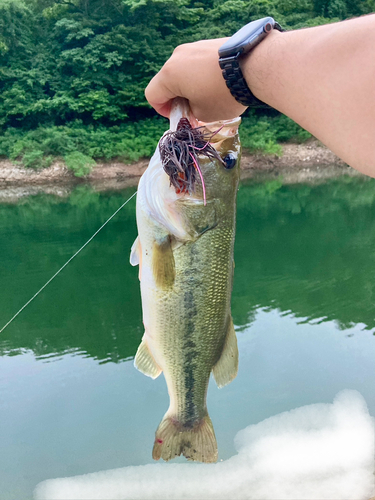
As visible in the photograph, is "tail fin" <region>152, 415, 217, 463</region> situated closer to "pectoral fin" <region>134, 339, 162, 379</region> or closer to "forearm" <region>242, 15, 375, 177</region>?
"pectoral fin" <region>134, 339, 162, 379</region>

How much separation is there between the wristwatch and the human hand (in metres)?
0.04

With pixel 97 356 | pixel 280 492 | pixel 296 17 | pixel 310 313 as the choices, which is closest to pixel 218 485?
pixel 280 492

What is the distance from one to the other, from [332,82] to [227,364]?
4.46 feet

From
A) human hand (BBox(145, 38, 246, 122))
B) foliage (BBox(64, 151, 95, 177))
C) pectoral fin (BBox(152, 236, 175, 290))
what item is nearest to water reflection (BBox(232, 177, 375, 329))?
pectoral fin (BBox(152, 236, 175, 290))

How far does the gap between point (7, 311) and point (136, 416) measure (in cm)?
398

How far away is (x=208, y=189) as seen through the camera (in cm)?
159

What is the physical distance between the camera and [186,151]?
142cm

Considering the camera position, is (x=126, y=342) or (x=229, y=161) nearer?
(x=229, y=161)

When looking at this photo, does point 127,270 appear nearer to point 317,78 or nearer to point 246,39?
point 246,39

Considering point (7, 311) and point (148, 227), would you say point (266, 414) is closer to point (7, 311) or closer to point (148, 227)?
point (148, 227)

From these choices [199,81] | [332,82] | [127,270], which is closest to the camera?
[332,82]

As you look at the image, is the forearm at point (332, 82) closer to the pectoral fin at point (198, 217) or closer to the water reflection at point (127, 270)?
the pectoral fin at point (198, 217)

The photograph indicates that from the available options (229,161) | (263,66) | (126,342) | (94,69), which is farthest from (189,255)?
(94,69)

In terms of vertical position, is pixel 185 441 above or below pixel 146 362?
below
